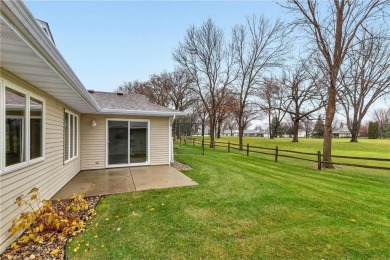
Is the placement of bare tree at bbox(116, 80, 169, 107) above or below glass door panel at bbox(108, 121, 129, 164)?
above

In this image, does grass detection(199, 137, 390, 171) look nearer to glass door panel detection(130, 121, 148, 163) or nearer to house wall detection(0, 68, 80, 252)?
glass door panel detection(130, 121, 148, 163)

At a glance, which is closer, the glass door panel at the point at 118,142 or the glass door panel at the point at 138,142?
the glass door panel at the point at 118,142

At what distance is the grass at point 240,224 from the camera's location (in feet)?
8.75

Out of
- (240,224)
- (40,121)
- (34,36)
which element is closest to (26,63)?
(34,36)

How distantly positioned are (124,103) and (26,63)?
252 inches

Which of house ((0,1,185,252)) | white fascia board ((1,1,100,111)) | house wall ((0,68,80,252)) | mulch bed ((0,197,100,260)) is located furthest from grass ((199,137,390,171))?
white fascia board ((1,1,100,111))

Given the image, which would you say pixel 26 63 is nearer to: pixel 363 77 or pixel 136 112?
pixel 136 112

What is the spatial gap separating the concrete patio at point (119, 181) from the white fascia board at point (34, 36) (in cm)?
314

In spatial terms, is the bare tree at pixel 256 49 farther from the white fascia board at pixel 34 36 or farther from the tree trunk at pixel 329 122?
the white fascia board at pixel 34 36

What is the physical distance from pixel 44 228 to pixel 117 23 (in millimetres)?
10596

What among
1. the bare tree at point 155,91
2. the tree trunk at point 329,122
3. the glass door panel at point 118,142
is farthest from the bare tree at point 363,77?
the bare tree at point 155,91

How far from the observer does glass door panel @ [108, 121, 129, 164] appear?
813 cm

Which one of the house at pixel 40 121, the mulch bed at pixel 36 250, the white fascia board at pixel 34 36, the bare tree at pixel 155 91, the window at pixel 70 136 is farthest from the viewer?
the bare tree at pixel 155 91

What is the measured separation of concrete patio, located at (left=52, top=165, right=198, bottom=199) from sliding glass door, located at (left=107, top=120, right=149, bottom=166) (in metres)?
0.76
